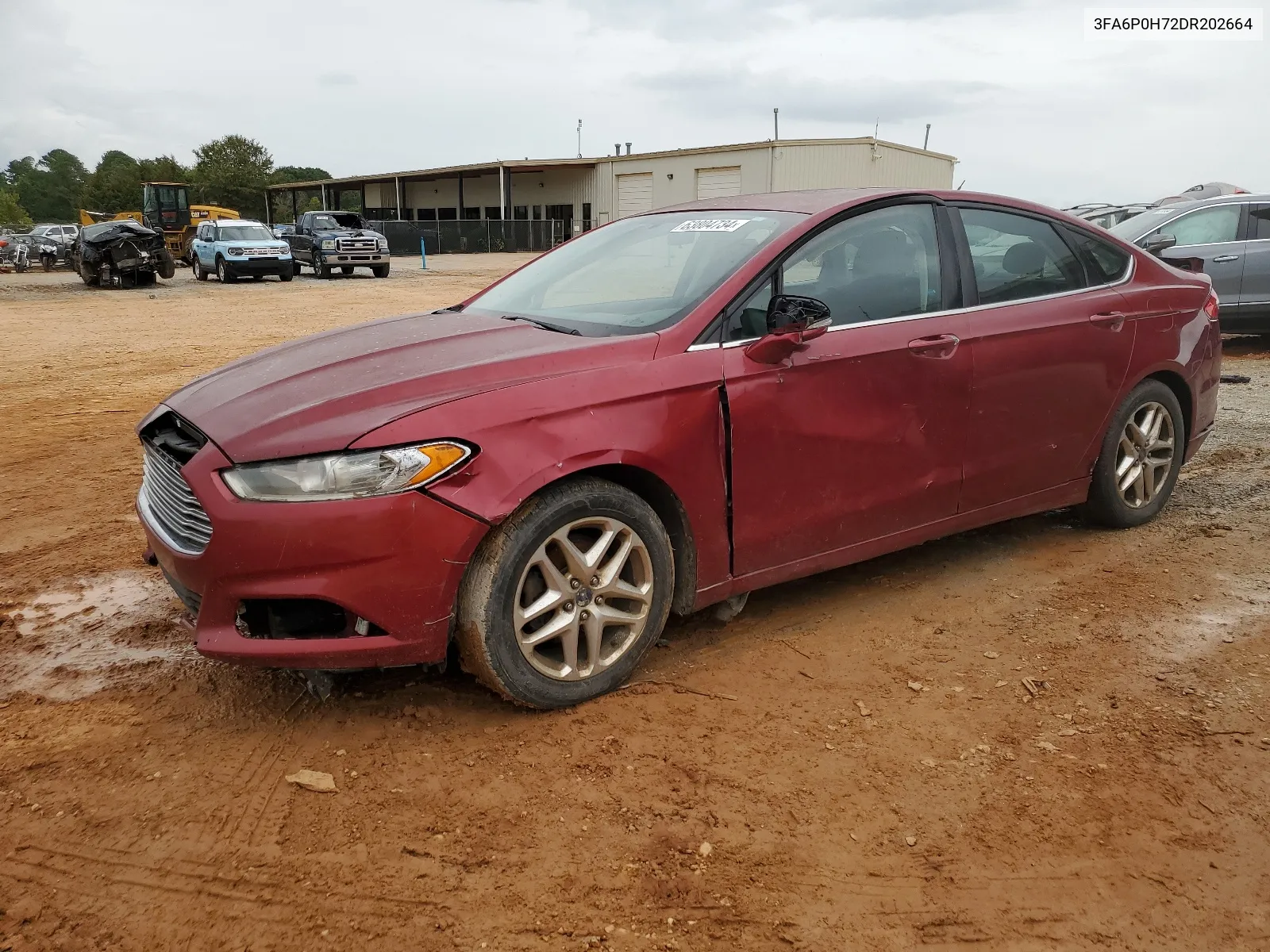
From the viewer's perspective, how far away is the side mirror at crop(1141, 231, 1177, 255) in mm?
10400

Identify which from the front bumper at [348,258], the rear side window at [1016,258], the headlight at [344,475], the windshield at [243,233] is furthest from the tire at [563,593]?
the front bumper at [348,258]

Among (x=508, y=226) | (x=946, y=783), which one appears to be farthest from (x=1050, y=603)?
(x=508, y=226)

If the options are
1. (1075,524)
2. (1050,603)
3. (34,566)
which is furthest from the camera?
(1075,524)

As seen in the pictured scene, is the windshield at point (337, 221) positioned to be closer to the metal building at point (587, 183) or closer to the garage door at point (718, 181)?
the metal building at point (587, 183)

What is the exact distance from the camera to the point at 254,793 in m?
→ 2.70

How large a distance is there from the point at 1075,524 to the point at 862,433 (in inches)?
78.5

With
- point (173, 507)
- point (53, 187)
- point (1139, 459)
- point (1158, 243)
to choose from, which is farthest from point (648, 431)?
point (53, 187)

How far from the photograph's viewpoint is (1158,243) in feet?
34.4

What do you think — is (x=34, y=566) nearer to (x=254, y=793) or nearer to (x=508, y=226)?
(x=254, y=793)

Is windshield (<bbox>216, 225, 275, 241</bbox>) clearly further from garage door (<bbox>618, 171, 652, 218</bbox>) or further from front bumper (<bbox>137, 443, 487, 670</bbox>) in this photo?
front bumper (<bbox>137, 443, 487, 670</bbox>)

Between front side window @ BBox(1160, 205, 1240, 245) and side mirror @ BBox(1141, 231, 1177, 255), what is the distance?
4.3 inches

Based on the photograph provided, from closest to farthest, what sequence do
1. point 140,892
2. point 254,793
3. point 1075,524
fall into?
point 140,892, point 254,793, point 1075,524

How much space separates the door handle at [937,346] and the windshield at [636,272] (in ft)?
2.19

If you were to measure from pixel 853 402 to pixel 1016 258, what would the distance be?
1.30 m
